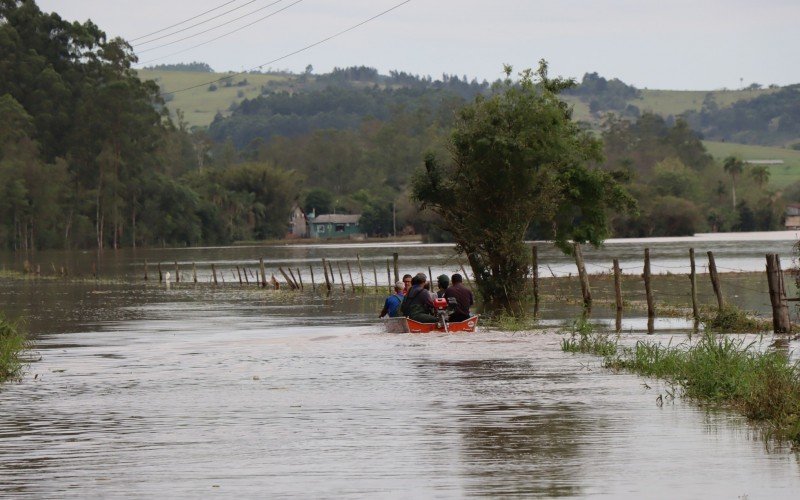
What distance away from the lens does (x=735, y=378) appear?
17.8 m

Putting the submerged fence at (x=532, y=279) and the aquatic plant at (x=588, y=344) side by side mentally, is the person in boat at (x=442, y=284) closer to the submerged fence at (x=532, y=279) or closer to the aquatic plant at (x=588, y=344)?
the aquatic plant at (x=588, y=344)

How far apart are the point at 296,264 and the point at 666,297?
177ft

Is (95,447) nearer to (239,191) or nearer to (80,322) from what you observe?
(80,322)

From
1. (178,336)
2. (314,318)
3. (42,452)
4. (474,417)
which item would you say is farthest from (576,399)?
(314,318)

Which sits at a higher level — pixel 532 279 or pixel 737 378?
pixel 532 279

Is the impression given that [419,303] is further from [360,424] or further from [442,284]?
[360,424]

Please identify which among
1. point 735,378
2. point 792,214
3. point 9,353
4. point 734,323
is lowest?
point 734,323

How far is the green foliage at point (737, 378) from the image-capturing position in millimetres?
15383

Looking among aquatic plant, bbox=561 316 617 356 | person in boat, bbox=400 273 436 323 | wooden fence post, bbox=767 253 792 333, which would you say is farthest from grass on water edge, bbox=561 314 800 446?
person in boat, bbox=400 273 436 323

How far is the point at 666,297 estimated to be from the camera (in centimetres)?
4856

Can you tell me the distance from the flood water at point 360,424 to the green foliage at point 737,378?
408 mm

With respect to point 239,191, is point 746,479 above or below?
below

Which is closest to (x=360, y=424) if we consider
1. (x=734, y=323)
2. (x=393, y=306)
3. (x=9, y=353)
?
(x=9, y=353)

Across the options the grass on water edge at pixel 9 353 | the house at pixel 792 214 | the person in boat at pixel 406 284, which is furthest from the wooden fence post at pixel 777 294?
the house at pixel 792 214
